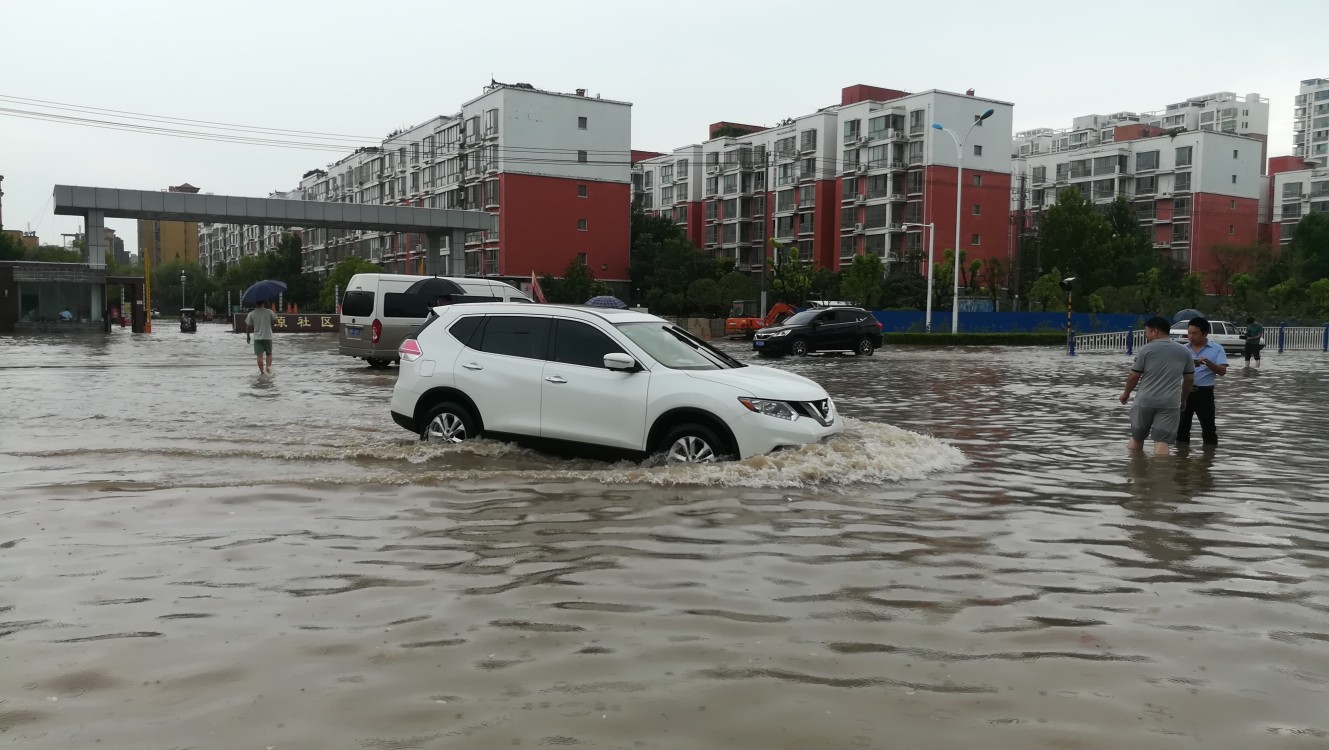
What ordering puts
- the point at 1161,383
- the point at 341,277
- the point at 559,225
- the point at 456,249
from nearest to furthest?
the point at 1161,383 → the point at 456,249 → the point at 559,225 → the point at 341,277

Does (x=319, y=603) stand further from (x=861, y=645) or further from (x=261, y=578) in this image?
(x=861, y=645)

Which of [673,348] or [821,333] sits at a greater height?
[673,348]

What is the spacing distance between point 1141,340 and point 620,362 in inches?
1776

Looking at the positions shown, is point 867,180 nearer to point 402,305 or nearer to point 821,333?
point 821,333

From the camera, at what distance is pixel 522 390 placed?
9.75 m

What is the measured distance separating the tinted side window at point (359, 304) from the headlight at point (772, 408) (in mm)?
16815

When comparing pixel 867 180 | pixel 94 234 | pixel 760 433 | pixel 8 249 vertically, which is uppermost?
pixel 867 180

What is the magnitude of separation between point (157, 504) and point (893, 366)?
933 inches

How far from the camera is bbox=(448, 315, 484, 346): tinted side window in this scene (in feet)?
33.8

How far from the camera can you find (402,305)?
78.5 ft

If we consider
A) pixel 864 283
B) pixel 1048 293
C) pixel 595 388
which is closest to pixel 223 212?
pixel 864 283

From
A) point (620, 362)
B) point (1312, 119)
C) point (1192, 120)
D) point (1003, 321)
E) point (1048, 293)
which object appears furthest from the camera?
point (1312, 119)

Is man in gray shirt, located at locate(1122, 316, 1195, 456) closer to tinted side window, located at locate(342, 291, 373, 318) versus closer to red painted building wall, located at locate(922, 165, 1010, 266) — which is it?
tinted side window, located at locate(342, 291, 373, 318)

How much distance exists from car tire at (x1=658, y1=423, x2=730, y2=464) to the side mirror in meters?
0.67
